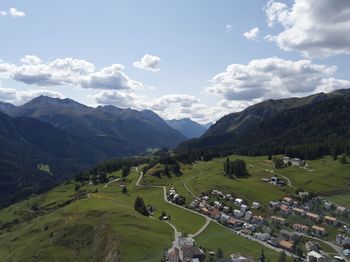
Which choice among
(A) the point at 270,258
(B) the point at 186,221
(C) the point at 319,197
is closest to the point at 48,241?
(B) the point at 186,221

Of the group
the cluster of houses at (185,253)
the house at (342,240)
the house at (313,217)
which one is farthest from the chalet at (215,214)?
the cluster of houses at (185,253)

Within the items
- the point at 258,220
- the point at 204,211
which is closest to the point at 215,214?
the point at 204,211

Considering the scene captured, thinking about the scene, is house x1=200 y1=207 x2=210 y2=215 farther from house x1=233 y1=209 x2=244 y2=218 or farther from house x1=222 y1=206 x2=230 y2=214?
house x1=233 y1=209 x2=244 y2=218

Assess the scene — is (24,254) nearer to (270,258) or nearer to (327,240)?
(270,258)

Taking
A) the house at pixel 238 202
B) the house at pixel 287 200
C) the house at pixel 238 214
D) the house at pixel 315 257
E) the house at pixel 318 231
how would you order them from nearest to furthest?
1. the house at pixel 315 257
2. the house at pixel 318 231
3. the house at pixel 238 214
4. the house at pixel 287 200
5. the house at pixel 238 202

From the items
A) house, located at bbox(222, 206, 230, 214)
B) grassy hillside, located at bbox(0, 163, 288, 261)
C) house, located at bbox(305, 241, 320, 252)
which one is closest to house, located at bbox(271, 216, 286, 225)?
house, located at bbox(222, 206, 230, 214)

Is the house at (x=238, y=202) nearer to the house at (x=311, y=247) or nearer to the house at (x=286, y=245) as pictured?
the house at (x=286, y=245)

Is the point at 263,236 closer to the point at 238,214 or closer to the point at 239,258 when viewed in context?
the point at 238,214
